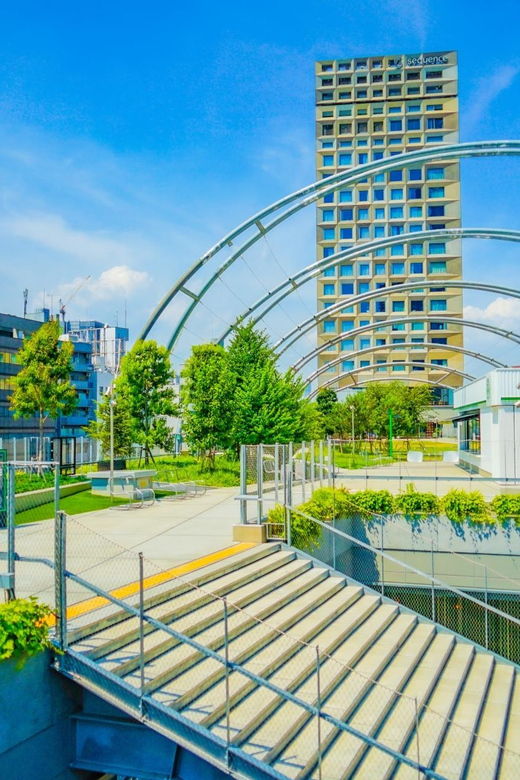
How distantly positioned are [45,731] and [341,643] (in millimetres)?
4929

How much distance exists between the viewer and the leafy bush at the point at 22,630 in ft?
23.3

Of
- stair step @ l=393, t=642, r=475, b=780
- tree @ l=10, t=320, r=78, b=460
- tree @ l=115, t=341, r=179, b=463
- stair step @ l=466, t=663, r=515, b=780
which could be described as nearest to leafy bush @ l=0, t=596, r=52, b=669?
stair step @ l=393, t=642, r=475, b=780

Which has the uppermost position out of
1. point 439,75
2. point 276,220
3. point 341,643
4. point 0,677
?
point 439,75

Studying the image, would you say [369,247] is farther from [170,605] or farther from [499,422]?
[170,605]

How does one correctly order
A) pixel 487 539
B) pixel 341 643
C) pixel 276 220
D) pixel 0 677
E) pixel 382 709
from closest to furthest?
pixel 0 677 < pixel 382 709 < pixel 341 643 < pixel 487 539 < pixel 276 220

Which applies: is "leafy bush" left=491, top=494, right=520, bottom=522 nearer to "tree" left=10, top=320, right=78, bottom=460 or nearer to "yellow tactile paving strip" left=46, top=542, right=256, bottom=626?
"yellow tactile paving strip" left=46, top=542, right=256, bottom=626

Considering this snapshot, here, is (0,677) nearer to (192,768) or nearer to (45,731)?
(45,731)

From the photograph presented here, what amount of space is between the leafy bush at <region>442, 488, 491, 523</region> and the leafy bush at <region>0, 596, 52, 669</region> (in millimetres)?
14640

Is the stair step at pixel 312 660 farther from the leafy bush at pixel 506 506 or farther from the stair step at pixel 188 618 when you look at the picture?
the leafy bush at pixel 506 506

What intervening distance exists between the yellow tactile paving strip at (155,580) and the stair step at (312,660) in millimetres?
1491

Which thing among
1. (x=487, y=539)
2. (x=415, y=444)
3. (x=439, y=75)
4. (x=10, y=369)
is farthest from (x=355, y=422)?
(x=439, y=75)

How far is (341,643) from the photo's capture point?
10.9m

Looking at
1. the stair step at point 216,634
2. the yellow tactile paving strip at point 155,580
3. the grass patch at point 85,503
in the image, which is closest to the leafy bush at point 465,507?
the stair step at point 216,634

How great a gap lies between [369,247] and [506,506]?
90.1 feet
